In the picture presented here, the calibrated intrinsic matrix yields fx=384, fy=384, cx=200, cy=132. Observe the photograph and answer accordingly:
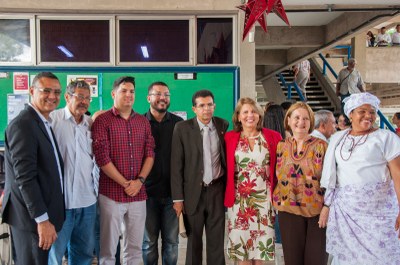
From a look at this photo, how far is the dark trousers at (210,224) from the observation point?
10.0 feet

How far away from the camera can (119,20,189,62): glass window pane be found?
4.86 metres

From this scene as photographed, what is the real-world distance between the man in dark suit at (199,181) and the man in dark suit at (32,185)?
0.99m

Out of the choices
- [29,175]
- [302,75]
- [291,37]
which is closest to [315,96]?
[302,75]

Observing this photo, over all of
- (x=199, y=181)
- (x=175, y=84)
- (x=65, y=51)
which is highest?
(x=65, y=51)

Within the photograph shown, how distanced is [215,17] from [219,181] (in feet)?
8.42

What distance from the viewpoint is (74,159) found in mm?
2727

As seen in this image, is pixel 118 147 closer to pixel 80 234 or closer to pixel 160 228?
pixel 80 234

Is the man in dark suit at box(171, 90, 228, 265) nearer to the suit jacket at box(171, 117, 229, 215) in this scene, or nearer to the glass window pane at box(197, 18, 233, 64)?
the suit jacket at box(171, 117, 229, 215)

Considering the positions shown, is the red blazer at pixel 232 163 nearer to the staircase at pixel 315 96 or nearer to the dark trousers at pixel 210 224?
the dark trousers at pixel 210 224

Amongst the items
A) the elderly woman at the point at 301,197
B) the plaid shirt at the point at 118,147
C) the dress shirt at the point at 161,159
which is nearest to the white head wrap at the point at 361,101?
the elderly woman at the point at 301,197

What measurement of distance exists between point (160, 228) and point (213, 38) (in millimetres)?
2590

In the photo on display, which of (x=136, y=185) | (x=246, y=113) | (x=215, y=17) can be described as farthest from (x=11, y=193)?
(x=215, y=17)

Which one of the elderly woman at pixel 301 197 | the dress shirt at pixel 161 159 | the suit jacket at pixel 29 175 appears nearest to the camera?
the suit jacket at pixel 29 175

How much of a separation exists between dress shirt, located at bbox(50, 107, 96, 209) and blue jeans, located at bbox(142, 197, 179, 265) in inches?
23.9
